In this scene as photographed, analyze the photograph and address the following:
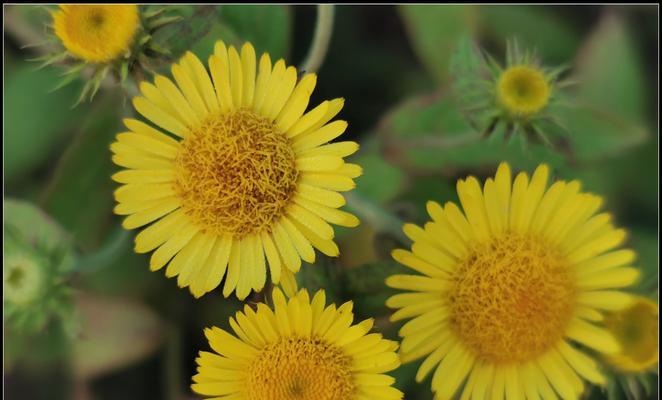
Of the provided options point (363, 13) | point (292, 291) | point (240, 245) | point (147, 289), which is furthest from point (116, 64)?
point (363, 13)

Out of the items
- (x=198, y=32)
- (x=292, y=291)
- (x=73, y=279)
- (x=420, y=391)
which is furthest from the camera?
(x=420, y=391)

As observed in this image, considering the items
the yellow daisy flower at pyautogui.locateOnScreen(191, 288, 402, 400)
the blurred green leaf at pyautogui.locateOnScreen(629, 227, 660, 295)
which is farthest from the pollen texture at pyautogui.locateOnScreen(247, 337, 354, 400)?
the blurred green leaf at pyautogui.locateOnScreen(629, 227, 660, 295)

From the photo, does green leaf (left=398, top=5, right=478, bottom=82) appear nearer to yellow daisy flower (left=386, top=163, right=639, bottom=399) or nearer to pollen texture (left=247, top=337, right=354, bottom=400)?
yellow daisy flower (left=386, top=163, right=639, bottom=399)

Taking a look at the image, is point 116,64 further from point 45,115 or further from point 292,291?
point 45,115

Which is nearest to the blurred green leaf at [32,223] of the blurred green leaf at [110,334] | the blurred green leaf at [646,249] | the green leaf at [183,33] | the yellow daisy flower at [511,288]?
the blurred green leaf at [110,334]

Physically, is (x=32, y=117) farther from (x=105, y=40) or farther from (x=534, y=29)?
(x=534, y=29)

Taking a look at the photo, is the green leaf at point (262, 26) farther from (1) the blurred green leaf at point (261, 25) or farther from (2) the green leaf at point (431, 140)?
(2) the green leaf at point (431, 140)
